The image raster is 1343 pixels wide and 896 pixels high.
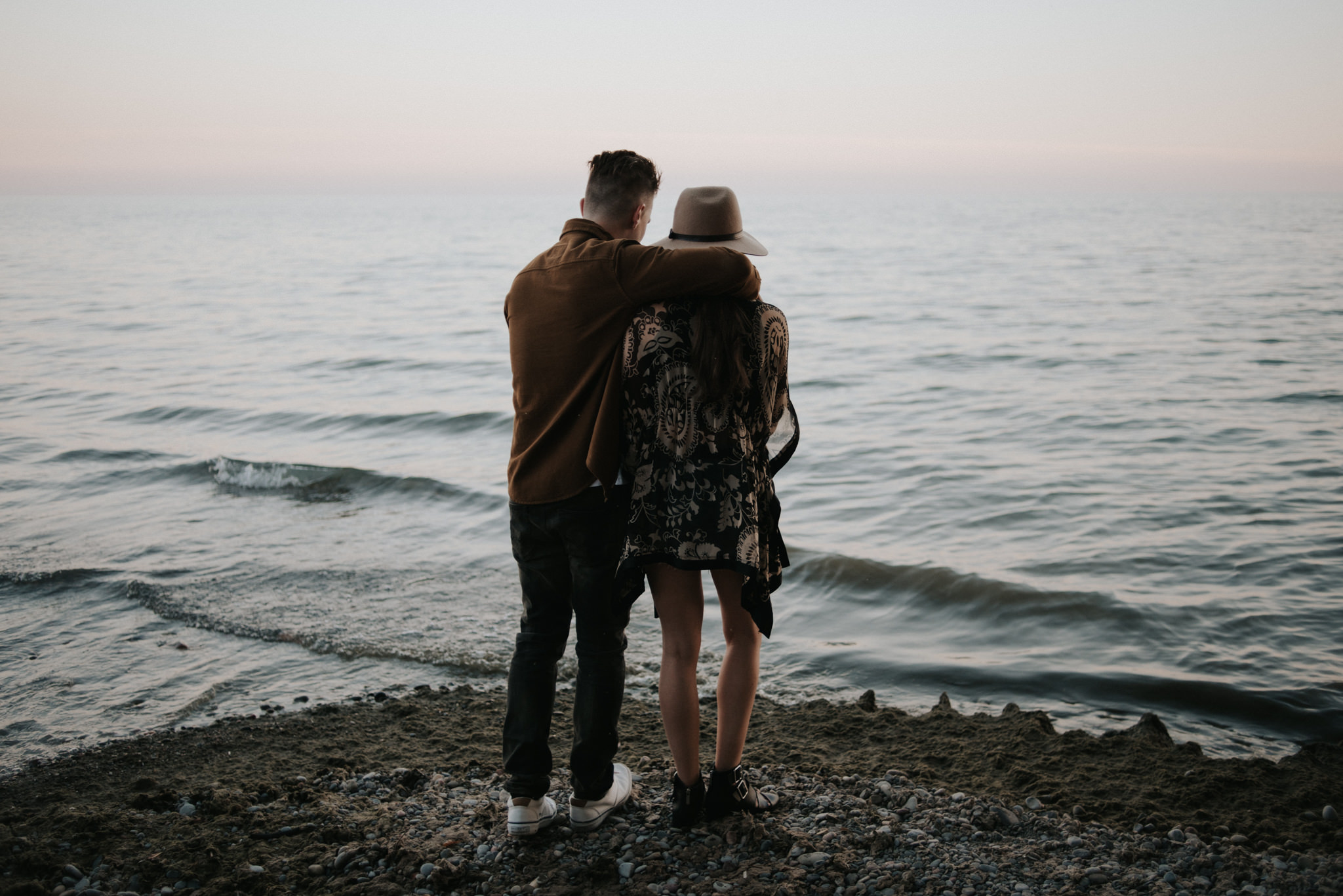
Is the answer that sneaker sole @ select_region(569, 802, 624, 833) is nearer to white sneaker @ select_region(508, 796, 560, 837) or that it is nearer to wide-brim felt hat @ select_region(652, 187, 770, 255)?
white sneaker @ select_region(508, 796, 560, 837)

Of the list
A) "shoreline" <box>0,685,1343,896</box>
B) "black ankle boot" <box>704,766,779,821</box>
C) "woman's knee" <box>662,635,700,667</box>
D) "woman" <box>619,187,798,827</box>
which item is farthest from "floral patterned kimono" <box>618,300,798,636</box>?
"shoreline" <box>0,685,1343,896</box>

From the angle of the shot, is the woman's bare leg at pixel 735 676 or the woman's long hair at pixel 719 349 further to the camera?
the woman's bare leg at pixel 735 676

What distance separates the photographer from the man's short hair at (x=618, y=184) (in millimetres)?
2838

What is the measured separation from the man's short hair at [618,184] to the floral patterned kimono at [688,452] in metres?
0.37

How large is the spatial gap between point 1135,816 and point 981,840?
0.80 metres

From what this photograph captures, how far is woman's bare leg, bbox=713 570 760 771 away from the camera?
2.94 meters

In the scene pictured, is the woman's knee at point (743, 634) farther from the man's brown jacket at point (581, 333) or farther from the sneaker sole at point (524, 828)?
the sneaker sole at point (524, 828)

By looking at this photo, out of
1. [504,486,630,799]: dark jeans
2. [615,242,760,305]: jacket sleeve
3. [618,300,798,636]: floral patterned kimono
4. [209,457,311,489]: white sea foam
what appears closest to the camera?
[615,242,760,305]: jacket sleeve

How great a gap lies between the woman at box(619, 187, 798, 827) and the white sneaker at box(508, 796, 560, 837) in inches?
23.8

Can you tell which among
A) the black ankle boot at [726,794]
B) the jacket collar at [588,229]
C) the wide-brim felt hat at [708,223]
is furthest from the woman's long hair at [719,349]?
the black ankle boot at [726,794]

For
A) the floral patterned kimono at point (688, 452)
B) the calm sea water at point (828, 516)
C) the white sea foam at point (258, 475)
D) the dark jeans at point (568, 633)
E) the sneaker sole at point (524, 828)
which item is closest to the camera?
the floral patterned kimono at point (688, 452)

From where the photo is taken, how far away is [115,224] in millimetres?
77812

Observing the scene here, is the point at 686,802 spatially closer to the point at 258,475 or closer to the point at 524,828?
the point at 524,828

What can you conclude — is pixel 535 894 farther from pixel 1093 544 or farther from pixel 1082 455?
pixel 1082 455
